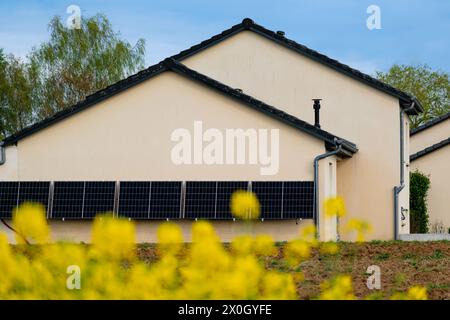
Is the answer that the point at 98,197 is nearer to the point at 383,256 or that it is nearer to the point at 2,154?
the point at 2,154

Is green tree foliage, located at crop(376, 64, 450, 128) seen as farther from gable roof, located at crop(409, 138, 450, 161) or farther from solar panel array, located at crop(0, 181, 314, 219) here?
solar panel array, located at crop(0, 181, 314, 219)

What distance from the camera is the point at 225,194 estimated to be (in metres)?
21.8

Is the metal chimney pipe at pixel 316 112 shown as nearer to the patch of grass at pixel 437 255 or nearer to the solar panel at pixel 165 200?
the solar panel at pixel 165 200

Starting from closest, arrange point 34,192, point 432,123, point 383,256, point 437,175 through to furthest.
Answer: point 383,256
point 34,192
point 437,175
point 432,123

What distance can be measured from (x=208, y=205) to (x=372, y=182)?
247 inches

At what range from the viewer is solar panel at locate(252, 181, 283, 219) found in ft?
70.6

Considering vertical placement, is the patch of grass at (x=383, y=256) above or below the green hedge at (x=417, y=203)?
below

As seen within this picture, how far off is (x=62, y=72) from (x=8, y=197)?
30.1 metres

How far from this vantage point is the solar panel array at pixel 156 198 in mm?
21656

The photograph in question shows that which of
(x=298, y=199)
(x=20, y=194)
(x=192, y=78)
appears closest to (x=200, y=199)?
(x=298, y=199)

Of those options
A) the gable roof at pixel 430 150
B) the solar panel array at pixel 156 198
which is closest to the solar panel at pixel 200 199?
the solar panel array at pixel 156 198

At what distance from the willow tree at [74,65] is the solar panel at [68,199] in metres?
29.7

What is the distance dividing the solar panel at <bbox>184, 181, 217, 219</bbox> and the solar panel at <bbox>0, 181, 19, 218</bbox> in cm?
413
